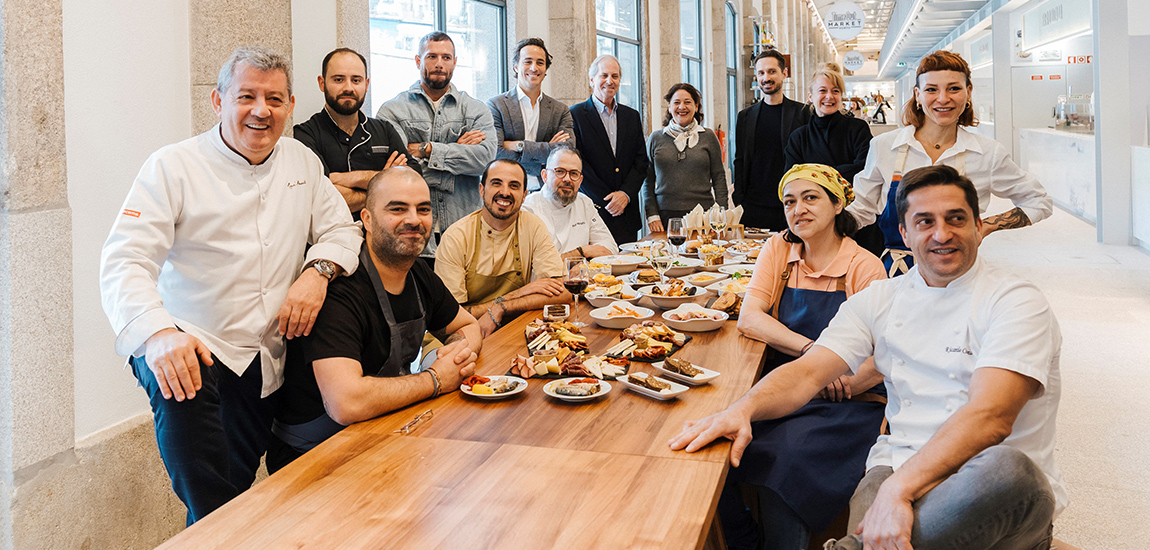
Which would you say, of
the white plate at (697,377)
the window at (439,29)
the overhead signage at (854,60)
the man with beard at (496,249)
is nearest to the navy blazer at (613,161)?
the window at (439,29)

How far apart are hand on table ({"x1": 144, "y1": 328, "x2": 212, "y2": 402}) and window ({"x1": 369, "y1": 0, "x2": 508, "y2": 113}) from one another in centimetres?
305

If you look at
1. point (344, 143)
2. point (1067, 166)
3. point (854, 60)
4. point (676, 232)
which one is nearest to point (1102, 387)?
point (676, 232)

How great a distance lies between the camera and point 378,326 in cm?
237

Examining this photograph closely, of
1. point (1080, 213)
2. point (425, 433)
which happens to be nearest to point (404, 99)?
point (425, 433)

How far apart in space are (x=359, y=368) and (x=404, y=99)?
95.5 inches

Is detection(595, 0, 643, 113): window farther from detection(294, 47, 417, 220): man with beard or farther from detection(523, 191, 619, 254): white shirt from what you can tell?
detection(294, 47, 417, 220): man with beard

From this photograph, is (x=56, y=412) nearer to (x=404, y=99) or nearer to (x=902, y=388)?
(x=404, y=99)

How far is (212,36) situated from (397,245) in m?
1.39

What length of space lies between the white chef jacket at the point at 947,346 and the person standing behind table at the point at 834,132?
2.69 m

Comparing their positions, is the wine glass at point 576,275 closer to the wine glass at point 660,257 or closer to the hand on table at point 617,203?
the wine glass at point 660,257

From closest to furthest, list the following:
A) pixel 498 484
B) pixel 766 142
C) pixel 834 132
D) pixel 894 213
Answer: pixel 498 484, pixel 894 213, pixel 834 132, pixel 766 142

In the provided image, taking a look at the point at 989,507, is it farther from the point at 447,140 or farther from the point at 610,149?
the point at 610,149

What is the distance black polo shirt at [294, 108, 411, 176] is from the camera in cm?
345

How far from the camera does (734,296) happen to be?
302 cm
